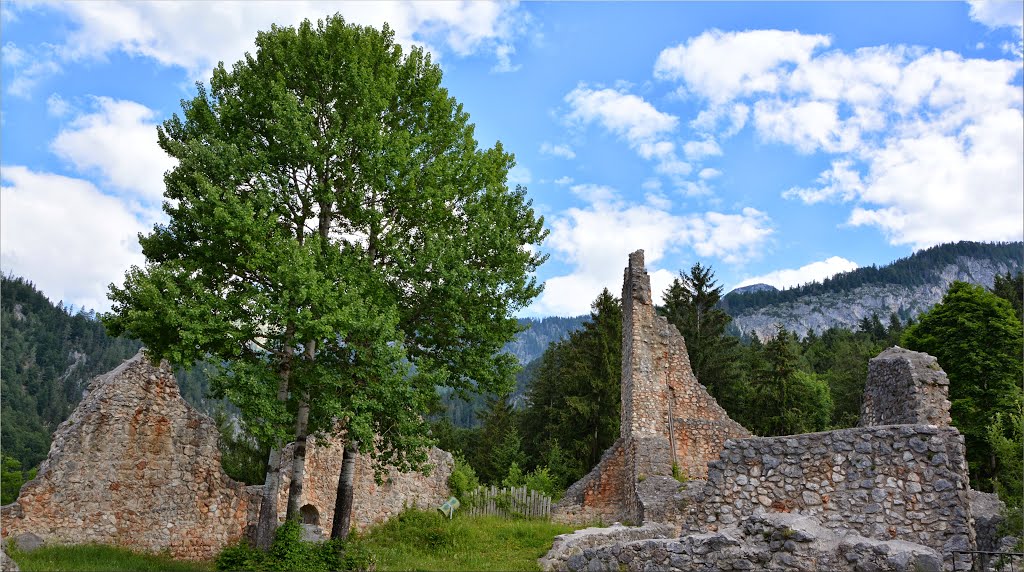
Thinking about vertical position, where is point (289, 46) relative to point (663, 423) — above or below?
above

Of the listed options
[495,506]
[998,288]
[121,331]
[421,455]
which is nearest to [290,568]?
[421,455]

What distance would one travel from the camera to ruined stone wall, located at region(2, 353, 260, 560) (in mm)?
13906

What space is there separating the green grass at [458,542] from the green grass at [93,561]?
165 inches

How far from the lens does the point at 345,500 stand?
48.5 feet

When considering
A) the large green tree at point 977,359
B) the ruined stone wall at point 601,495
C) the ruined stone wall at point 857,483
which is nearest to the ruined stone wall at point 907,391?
the ruined stone wall at point 857,483

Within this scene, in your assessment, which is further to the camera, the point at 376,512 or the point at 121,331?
the point at 376,512

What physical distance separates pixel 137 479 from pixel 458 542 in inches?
303

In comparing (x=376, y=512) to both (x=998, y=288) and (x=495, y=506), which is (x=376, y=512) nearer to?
(x=495, y=506)

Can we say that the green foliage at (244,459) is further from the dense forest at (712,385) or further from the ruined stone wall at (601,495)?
the ruined stone wall at (601,495)

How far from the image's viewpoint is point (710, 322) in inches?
1619

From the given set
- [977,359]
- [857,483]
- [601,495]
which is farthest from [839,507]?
[977,359]

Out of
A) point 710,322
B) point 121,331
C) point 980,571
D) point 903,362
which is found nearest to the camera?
point 980,571

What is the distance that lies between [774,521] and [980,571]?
296cm

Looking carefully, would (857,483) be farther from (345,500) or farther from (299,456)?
(299,456)
